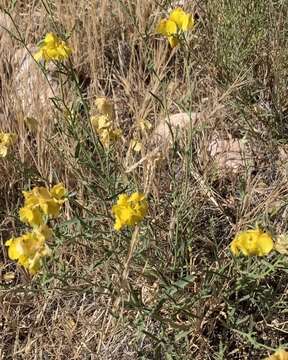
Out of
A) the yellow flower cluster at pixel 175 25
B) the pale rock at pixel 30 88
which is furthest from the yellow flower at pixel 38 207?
the pale rock at pixel 30 88

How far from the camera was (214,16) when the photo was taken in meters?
2.72

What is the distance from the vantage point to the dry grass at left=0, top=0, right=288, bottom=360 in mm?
1768

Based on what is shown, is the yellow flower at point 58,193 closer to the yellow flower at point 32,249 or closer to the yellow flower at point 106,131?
the yellow flower at point 32,249

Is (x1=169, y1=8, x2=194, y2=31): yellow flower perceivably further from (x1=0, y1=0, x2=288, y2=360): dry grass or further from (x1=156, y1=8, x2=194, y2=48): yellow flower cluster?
(x1=0, y1=0, x2=288, y2=360): dry grass

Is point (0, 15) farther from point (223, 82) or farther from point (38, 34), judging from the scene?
point (223, 82)

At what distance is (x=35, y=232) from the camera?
144 cm

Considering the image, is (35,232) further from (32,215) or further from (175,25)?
(175,25)

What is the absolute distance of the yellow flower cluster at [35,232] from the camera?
1.40m

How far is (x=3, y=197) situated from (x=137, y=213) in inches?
40.6

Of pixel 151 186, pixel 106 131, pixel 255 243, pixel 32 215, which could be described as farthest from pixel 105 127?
pixel 255 243

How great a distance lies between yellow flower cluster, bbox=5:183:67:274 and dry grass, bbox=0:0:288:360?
14 cm

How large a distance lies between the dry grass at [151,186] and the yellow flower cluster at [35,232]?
0.46ft

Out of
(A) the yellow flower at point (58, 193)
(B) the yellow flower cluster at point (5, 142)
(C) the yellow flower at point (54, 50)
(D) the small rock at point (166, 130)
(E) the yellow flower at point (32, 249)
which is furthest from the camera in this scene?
(D) the small rock at point (166, 130)

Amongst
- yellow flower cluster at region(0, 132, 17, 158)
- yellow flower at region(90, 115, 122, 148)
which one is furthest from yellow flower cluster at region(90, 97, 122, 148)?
yellow flower cluster at region(0, 132, 17, 158)
